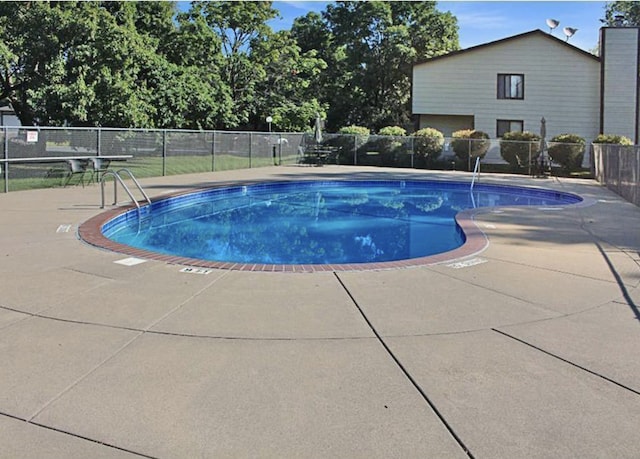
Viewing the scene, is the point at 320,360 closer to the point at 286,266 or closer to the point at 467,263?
the point at 286,266

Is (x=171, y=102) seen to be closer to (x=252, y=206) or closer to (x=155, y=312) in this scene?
(x=252, y=206)

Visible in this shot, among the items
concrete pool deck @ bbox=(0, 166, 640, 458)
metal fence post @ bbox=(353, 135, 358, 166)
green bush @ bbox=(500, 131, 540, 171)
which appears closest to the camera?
concrete pool deck @ bbox=(0, 166, 640, 458)

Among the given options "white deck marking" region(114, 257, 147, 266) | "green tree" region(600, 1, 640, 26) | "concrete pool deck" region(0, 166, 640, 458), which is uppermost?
"green tree" region(600, 1, 640, 26)

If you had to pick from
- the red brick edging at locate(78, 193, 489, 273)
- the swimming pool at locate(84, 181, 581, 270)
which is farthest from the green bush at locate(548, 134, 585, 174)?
the red brick edging at locate(78, 193, 489, 273)

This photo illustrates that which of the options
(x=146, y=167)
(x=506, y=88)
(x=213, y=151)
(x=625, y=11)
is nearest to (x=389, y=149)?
→ (x=506, y=88)

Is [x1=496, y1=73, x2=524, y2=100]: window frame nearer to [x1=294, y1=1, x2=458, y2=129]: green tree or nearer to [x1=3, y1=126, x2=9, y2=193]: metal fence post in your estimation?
[x1=294, y1=1, x2=458, y2=129]: green tree

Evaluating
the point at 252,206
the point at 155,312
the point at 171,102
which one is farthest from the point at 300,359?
the point at 171,102

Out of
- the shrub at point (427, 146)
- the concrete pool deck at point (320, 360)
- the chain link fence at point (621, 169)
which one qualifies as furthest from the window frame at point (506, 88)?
the concrete pool deck at point (320, 360)

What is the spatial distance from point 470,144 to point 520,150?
212 centimetres

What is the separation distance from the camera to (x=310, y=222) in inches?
493

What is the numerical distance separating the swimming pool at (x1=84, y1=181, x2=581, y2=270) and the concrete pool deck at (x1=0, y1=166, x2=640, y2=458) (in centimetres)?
137

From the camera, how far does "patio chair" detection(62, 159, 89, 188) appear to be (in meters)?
14.2

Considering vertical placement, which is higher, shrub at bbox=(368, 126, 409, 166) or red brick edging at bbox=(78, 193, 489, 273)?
shrub at bbox=(368, 126, 409, 166)

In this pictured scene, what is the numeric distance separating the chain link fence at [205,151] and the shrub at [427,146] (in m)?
0.05
